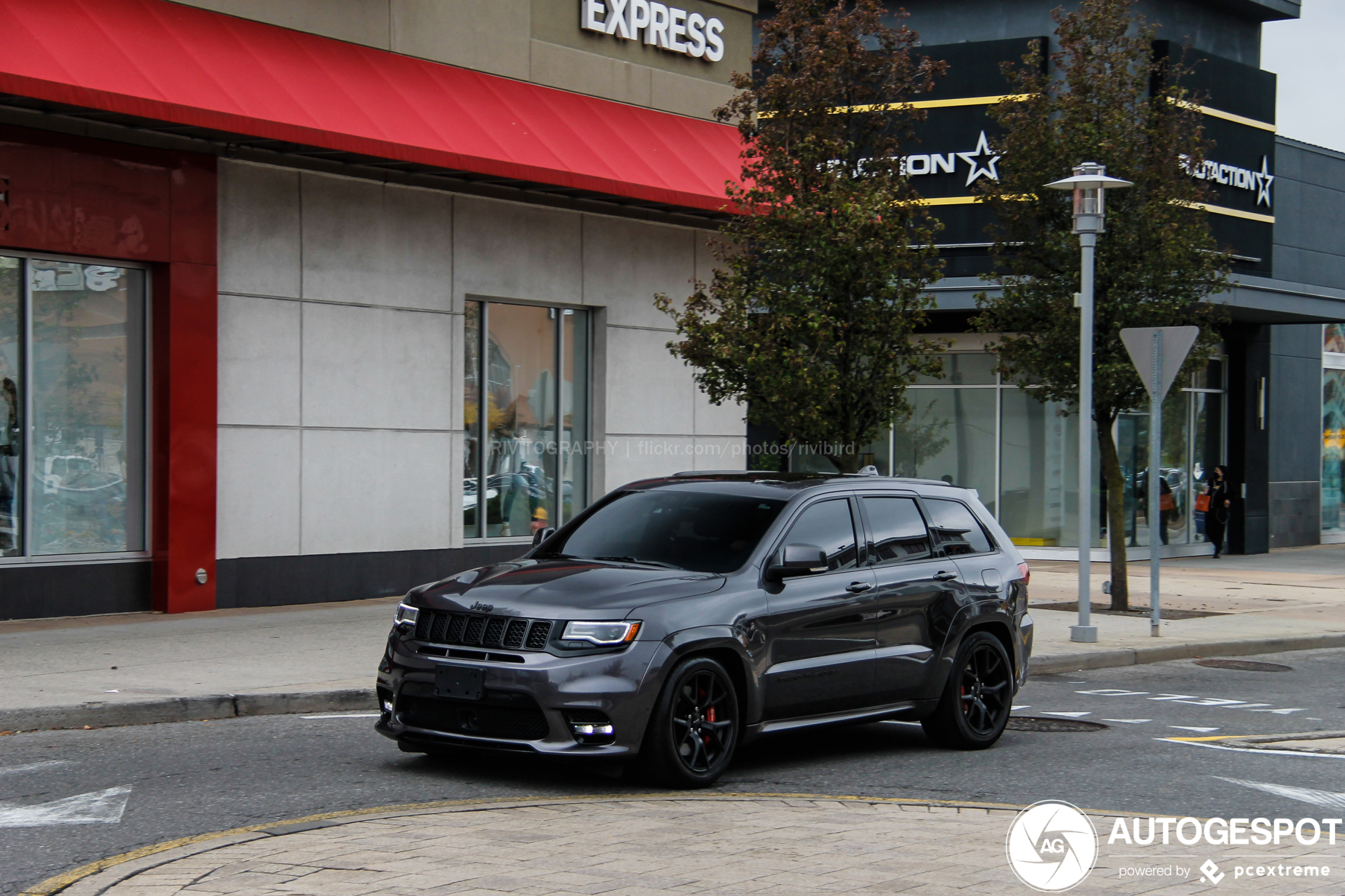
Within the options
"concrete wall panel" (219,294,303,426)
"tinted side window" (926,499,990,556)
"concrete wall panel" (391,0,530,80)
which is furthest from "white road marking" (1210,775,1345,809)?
"concrete wall panel" (391,0,530,80)

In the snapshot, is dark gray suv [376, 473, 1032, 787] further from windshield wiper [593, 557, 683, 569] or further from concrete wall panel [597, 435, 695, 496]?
concrete wall panel [597, 435, 695, 496]

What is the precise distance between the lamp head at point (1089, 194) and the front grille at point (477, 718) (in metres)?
9.84

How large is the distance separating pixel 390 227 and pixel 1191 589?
12.8m

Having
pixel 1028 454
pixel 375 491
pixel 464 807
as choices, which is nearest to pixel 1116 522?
pixel 375 491

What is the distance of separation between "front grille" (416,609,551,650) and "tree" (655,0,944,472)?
743 centimetres

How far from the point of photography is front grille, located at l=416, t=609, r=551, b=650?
725cm

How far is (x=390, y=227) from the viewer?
16609 millimetres

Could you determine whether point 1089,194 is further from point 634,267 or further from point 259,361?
point 259,361

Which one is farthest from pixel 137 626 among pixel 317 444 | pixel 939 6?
pixel 939 6

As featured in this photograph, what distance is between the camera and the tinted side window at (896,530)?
8867 mm

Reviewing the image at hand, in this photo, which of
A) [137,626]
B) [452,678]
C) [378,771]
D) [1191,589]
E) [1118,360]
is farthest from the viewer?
[1191,589]

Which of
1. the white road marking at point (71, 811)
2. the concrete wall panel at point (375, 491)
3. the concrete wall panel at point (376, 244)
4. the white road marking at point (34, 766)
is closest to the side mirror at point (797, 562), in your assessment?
the white road marking at point (71, 811)

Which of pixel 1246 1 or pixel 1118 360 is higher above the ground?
pixel 1246 1

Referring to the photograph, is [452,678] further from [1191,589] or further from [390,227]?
[1191,589]
